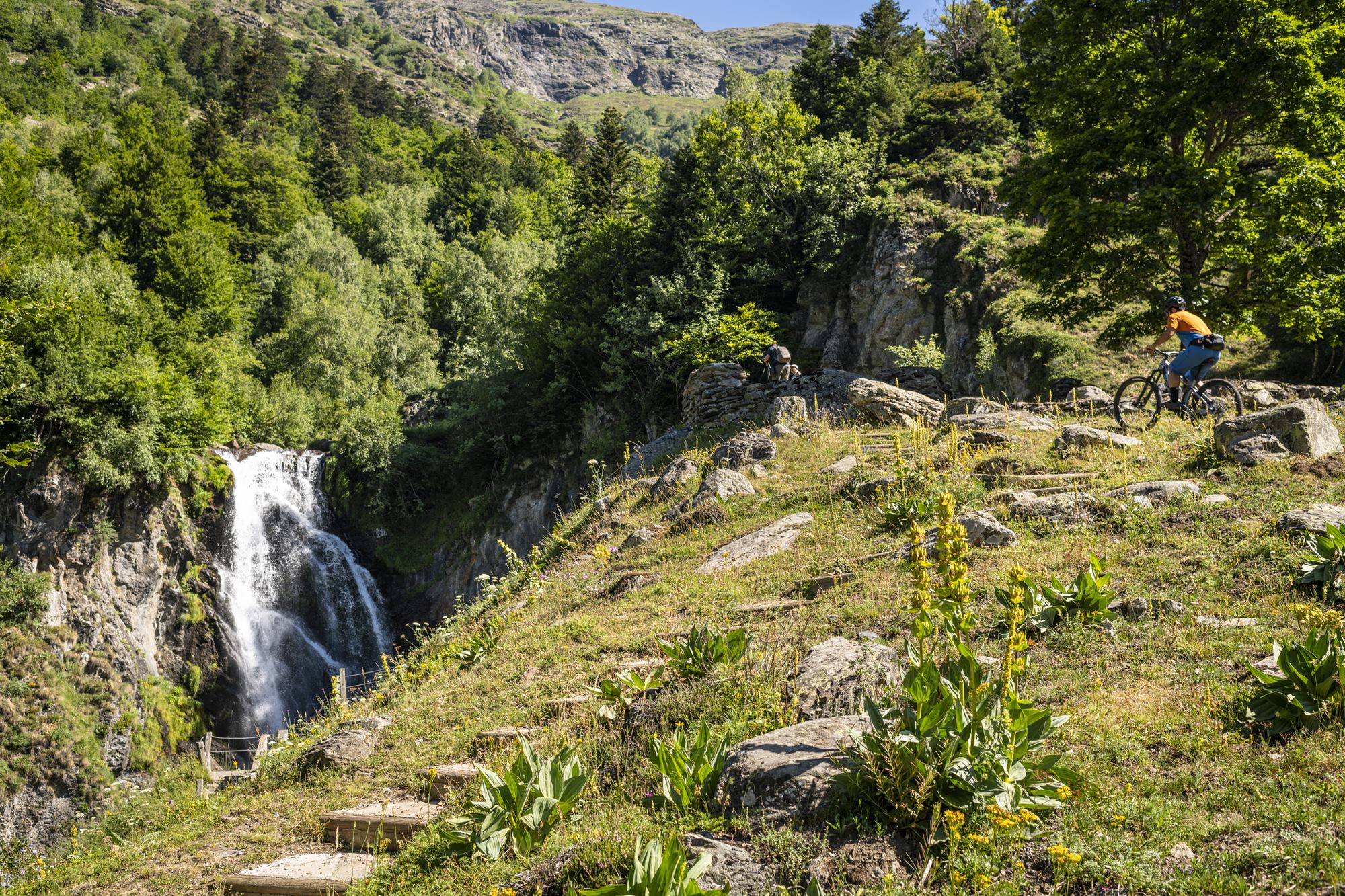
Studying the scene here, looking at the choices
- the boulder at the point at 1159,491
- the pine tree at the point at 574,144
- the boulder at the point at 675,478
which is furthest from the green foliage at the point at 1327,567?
the pine tree at the point at 574,144

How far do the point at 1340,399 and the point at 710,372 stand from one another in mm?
12760

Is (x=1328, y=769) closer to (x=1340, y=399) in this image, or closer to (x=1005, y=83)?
(x=1340, y=399)

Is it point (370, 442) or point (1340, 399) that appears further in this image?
point (370, 442)

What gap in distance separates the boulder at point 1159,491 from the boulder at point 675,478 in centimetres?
643

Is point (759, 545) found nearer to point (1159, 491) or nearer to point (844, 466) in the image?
point (844, 466)

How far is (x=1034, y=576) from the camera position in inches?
239

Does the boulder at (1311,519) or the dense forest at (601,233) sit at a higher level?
the dense forest at (601,233)

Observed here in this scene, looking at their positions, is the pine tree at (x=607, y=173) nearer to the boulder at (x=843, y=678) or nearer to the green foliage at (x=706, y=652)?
the green foliage at (x=706, y=652)

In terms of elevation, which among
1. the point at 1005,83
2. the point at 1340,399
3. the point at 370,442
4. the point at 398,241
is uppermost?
the point at 1005,83

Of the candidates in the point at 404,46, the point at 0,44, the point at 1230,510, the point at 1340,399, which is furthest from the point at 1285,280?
the point at 404,46

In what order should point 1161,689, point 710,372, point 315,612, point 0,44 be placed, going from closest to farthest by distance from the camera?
1. point 1161,689
2. point 710,372
3. point 315,612
4. point 0,44

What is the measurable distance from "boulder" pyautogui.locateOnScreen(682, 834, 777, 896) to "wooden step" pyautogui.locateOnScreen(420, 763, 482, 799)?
2548 millimetres

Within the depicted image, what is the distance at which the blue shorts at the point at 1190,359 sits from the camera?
9.65 meters

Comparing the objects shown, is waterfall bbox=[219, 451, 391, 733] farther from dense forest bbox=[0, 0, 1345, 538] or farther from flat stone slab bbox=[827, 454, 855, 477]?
flat stone slab bbox=[827, 454, 855, 477]
